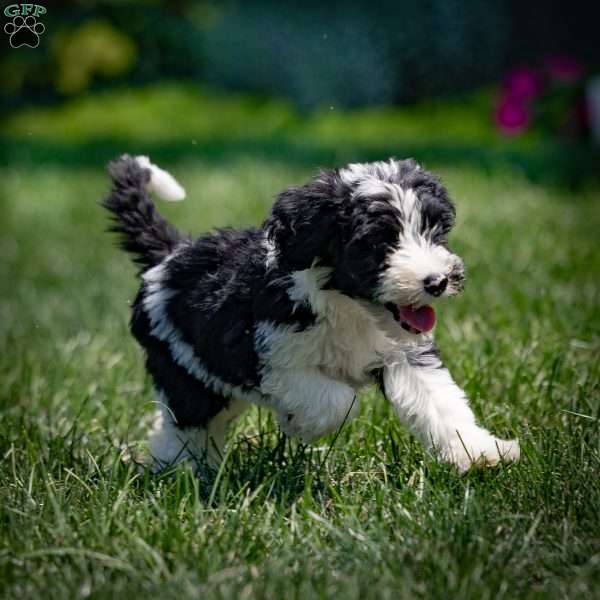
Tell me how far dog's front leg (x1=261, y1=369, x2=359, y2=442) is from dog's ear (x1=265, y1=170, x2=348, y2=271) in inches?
15.1

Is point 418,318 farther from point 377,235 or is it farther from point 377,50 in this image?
point 377,50

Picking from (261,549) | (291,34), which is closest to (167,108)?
(291,34)

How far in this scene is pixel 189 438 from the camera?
12.5 ft

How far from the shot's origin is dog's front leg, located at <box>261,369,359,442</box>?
3.29 m

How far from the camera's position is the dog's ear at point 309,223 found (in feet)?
10.5

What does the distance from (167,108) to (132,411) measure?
1218 centimetres

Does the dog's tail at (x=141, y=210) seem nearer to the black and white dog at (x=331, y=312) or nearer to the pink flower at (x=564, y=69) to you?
the black and white dog at (x=331, y=312)

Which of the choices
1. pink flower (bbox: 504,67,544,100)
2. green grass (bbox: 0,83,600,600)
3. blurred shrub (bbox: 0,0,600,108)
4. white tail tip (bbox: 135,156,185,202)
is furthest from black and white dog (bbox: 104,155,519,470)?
blurred shrub (bbox: 0,0,600,108)

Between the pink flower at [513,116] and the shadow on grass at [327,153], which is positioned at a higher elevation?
the pink flower at [513,116]

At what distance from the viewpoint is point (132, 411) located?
14.4 ft

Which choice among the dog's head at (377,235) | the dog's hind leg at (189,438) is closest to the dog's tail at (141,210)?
the dog's hind leg at (189,438)

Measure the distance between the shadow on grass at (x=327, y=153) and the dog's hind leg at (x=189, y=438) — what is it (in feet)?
20.0

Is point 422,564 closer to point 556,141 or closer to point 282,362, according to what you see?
point 282,362

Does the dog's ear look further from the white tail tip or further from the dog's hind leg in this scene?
the white tail tip
